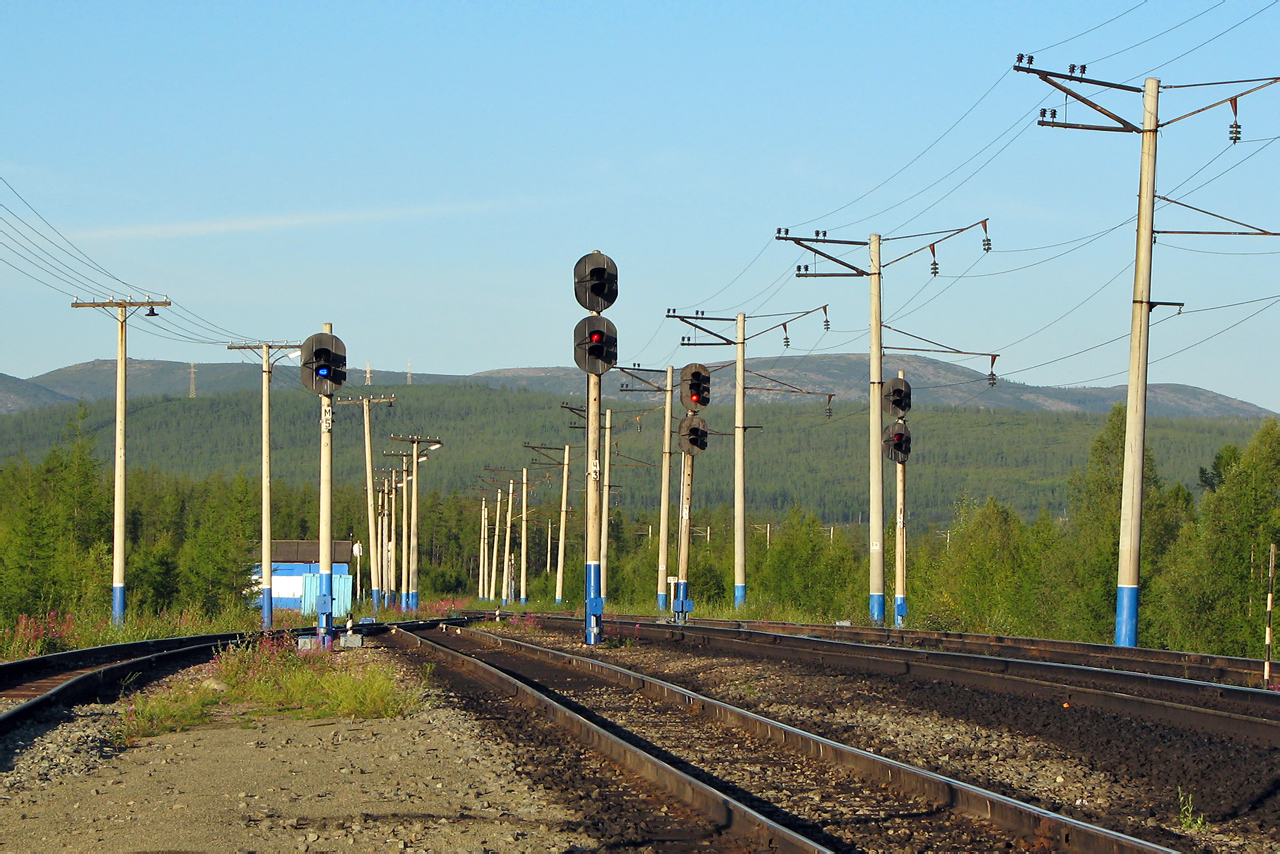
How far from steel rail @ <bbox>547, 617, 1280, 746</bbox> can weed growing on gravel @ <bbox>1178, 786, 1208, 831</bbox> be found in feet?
9.20

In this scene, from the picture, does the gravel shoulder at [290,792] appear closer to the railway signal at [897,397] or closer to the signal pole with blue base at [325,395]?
the signal pole with blue base at [325,395]

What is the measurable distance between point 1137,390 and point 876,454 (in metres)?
10.1

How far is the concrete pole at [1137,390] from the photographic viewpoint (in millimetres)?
22219

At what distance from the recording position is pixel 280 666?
1931 centimetres

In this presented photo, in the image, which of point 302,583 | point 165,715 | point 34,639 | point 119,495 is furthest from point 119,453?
point 302,583

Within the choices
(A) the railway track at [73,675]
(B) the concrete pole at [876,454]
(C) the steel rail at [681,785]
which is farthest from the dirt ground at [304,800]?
(B) the concrete pole at [876,454]

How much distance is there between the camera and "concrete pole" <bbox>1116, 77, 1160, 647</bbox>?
22.2 m

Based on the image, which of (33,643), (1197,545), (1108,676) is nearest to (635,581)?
(1197,545)

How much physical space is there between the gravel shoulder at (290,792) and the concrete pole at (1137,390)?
44.3 feet

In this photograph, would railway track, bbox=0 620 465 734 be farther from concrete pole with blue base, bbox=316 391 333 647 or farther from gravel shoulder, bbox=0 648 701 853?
gravel shoulder, bbox=0 648 701 853

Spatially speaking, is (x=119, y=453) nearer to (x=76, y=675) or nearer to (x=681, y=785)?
(x=76, y=675)

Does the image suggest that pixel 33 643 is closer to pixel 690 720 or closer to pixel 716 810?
pixel 690 720

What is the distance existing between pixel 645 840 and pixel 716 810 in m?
0.64

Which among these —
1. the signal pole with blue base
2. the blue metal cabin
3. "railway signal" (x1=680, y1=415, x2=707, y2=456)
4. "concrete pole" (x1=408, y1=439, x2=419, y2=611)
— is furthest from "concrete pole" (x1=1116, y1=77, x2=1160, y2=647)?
the blue metal cabin
